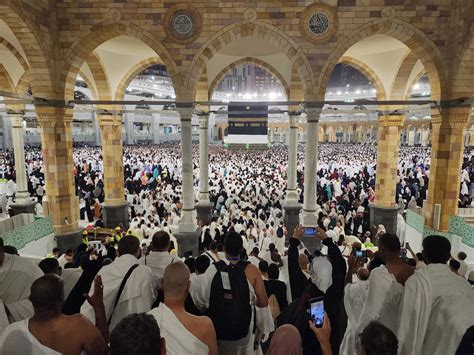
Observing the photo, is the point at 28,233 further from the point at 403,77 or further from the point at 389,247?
the point at 403,77

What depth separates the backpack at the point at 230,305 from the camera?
2.00m

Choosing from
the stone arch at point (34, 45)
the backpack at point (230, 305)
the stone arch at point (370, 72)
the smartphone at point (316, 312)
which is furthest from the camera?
the stone arch at point (370, 72)

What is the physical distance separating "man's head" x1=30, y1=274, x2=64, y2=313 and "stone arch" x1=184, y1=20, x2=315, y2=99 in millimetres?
5467

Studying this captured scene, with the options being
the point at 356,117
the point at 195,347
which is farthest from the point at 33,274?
the point at 356,117

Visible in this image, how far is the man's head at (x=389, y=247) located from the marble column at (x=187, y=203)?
505cm

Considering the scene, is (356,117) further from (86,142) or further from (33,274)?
(33,274)

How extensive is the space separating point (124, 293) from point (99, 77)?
852cm

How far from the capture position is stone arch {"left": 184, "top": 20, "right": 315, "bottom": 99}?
6.20 m

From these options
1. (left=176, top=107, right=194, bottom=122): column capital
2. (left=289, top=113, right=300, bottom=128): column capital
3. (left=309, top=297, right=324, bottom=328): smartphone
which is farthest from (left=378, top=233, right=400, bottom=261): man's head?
(left=289, top=113, right=300, bottom=128): column capital

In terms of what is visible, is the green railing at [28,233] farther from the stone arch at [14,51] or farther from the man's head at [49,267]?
the stone arch at [14,51]

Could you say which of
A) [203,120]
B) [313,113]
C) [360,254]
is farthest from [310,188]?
[203,120]

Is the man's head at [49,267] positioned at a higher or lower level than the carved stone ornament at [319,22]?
lower

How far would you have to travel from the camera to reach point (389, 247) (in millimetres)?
2123

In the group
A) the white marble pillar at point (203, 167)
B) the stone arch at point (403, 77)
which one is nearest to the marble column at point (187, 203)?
the white marble pillar at point (203, 167)
